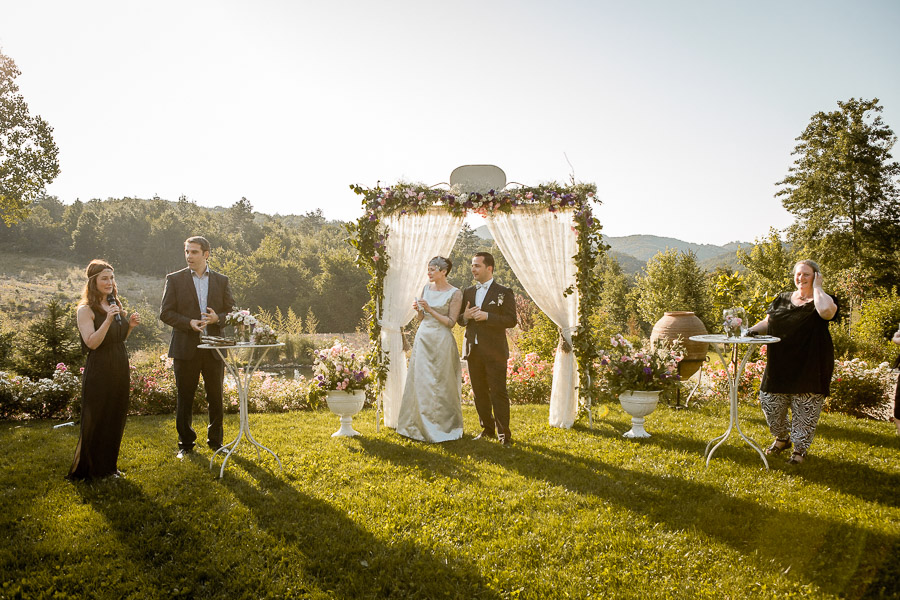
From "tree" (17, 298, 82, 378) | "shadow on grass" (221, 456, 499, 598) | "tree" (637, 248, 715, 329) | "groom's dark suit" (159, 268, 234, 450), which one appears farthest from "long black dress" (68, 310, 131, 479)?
"tree" (637, 248, 715, 329)

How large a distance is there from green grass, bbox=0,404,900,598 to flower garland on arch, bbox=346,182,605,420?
3.80ft

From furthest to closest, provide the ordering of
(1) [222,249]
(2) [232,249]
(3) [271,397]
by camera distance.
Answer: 1. (2) [232,249]
2. (1) [222,249]
3. (3) [271,397]

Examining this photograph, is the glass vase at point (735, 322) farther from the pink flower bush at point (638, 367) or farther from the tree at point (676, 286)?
the tree at point (676, 286)

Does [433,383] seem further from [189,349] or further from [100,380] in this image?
[100,380]

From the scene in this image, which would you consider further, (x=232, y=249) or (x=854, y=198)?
(x=232, y=249)

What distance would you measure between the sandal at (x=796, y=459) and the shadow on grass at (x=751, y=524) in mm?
321

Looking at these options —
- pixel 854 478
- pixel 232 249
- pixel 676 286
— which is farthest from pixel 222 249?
pixel 854 478

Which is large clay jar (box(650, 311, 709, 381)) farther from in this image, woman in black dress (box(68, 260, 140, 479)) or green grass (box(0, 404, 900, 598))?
woman in black dress (box(68, 260, 140, 479))

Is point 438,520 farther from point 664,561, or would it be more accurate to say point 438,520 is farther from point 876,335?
point 876,335

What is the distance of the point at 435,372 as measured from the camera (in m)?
5.67

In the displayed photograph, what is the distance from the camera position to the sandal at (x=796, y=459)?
463 centimetres

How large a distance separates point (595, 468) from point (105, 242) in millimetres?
48024

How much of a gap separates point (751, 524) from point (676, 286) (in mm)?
17194

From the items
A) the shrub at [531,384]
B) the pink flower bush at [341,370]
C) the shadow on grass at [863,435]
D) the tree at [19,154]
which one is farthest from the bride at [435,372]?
the tree at [19,154]
